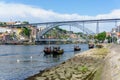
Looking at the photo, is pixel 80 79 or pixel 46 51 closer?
pixel 80 79

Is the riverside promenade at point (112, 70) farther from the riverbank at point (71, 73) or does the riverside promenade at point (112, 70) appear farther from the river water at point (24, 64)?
the river water at point (24, 64)

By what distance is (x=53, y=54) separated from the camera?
89438 millimetres

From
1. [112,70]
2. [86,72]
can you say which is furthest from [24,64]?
[112,70]

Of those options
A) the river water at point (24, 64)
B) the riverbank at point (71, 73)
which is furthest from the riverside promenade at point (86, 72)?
the river water at point (24, 64)

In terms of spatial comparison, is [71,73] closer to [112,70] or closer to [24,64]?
[112,70]

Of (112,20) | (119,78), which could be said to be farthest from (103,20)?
(119,78)

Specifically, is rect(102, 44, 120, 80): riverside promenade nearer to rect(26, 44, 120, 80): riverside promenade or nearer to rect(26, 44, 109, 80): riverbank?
rect(26, 44, 120, 80): riverside promenade

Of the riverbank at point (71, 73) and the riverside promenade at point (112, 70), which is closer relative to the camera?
the riverside promenade at point (112, 70)

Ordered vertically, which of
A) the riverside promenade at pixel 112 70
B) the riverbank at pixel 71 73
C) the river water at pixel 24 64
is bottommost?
the river water at pixel 24 64

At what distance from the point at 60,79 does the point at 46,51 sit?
2491 inches

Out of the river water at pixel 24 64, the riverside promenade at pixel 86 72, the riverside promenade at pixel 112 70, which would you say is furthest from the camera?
the river water at pixel 24 64

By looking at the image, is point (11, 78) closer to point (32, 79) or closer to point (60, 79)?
point (32, 79)

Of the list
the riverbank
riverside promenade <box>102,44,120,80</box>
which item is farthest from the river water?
riverside promenade <box>102,44,120,80</box>

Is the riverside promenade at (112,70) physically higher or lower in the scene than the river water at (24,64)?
higher
